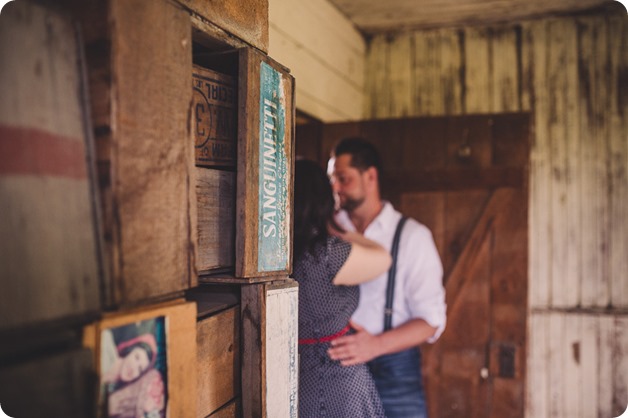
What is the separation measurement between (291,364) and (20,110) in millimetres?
958

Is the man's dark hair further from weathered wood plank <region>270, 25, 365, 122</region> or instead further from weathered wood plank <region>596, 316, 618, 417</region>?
weathered wood plank <region>596, 316, 618, 417</region>

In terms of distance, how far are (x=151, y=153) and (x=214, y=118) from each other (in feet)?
1.07

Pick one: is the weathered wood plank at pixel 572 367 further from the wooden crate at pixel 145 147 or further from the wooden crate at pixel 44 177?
the wooden crate at pixel 44 177

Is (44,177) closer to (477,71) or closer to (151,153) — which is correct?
(151,153)

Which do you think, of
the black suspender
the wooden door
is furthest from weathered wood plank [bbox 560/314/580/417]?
the black suspender

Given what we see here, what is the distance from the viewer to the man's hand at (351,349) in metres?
1.94

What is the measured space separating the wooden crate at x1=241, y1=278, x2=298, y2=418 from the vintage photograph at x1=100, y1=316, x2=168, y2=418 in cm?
35

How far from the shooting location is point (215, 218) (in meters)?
1.24

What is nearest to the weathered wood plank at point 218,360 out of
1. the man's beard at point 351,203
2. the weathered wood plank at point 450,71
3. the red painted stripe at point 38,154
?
the red painted stripe at point 38,154

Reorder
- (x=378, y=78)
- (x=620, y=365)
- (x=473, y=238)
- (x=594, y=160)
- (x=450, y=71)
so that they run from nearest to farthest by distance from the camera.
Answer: (x=473, y=238) → (x=620, y=365) → (x=594, y=160) → (x=450, y=71) → (x=378, y=78)

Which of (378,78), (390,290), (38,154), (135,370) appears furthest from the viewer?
(378,78)

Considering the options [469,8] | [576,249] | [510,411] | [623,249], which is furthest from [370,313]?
[469,8]

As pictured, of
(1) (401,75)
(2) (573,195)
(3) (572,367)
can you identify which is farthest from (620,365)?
(1) (401,75)

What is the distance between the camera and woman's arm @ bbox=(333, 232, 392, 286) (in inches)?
74.5
